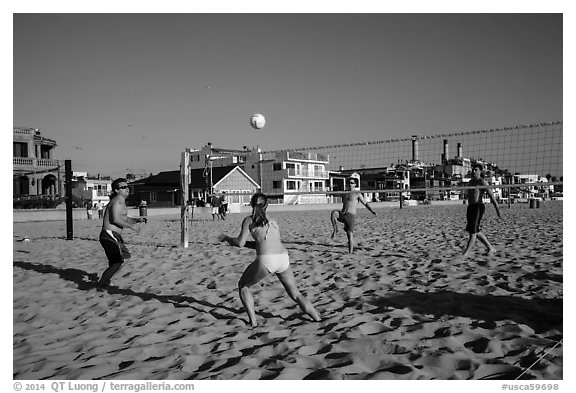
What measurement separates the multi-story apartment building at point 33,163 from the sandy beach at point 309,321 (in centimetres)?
1706

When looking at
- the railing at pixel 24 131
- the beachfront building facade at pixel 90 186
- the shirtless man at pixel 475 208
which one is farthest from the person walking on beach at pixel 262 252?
the beachfront building facade at pixel 90 186

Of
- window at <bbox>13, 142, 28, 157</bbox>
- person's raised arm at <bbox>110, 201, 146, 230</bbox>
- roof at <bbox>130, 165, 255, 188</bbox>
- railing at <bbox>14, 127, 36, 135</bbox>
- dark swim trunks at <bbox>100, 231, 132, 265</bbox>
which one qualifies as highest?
railing at <bbox>14, 127, 36, 135</bbox>

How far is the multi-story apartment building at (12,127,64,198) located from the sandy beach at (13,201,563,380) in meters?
17.1

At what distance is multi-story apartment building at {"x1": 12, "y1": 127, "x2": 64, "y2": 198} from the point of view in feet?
72.7

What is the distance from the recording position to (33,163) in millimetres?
24016

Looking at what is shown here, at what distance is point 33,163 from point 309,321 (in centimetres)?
2492

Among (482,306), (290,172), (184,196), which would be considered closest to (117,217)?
(184,196)

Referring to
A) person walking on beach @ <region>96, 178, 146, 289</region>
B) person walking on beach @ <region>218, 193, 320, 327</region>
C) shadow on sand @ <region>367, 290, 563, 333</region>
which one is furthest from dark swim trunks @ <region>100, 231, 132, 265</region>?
shadow on sand @ <region>367, 290, 563, 333</region>

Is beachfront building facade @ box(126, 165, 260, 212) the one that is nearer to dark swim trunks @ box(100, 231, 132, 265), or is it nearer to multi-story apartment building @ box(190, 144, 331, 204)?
multi-story apartment building @ box(190, 144, 331, 204)

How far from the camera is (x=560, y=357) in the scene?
276 centimetres

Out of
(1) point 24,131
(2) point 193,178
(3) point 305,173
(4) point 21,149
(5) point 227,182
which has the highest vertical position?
(1) point 24,131

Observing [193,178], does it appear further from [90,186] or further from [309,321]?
[309,321]

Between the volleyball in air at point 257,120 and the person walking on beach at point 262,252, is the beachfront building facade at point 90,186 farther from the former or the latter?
the person walking on beach at point 262,252
